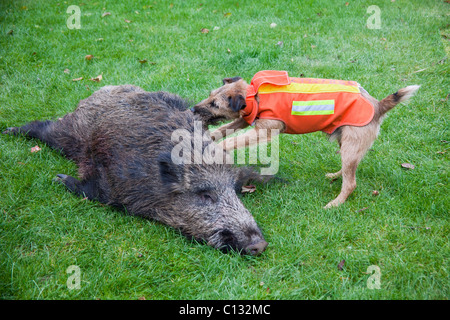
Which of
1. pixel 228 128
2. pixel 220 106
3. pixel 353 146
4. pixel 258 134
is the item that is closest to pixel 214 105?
pixel 220 106

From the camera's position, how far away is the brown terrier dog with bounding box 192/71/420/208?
3.48m

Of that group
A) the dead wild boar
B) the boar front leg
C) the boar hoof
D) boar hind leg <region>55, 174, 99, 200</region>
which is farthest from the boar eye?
the boar hoof

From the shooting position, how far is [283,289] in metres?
2.71

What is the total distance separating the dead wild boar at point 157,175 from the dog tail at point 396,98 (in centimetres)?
151

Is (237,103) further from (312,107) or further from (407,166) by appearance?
(407,166)

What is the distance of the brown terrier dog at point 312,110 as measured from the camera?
3479mm

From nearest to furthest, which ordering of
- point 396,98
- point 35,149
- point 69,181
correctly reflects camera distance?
point 396,98
point 69,181
point 35,149

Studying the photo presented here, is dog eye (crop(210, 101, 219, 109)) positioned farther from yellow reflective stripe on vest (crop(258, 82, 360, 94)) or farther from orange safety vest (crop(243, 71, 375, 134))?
yellow reflective stripe on vest (crop(258, 82, 360, 94))

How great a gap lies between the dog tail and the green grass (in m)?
0.86

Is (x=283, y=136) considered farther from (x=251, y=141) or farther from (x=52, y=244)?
(x=52, y=244)

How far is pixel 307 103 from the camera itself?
3.56m

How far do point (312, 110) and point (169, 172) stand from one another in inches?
60.5

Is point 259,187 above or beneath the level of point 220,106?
beneath

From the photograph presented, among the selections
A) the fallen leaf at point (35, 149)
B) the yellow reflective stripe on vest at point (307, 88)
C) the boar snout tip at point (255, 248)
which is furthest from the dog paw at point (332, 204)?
the fallen leaf at point (35, 149)
